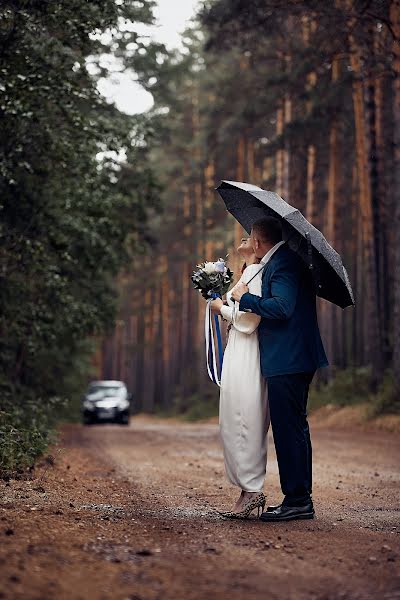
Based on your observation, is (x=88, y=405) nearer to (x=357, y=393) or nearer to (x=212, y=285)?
(x=357, y=393)

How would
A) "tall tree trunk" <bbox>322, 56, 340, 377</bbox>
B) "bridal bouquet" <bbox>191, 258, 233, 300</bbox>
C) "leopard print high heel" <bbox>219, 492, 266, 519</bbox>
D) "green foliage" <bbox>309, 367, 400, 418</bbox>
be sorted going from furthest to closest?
"tall tree trunk" <bbox>322, 56, 340, 377</bbox> < "green foliage" <bbox>309, 367, 400, 418</bbox> < "bridal bouquet" <bbox>191, 258, 233, 300</bbox> < "leopard print high heel" <bbox>219, 492, 266, 519</bbox>

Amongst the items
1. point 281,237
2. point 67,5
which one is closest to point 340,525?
point 281,237

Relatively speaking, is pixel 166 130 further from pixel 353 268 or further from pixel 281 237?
pixel 281 237

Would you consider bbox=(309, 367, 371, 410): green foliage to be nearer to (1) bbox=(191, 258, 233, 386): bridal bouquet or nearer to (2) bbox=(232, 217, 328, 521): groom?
(1) bbox=(191, 258, 233, 386): bridal bouquet

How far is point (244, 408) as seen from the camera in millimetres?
6762

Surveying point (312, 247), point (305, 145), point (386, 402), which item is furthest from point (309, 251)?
point (305, 145)

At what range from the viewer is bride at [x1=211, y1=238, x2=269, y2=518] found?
22.0ft

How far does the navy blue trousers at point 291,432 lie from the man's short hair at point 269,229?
3.85 ft

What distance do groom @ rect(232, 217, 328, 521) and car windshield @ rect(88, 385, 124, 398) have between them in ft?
83.7

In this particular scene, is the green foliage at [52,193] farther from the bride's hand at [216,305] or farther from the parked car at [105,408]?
the parked car at [105,408]

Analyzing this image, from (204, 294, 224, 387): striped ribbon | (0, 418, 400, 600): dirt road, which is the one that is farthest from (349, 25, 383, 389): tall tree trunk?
(204, 294, 224, 387): striped ribbon

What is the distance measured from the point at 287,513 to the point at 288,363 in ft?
3.95

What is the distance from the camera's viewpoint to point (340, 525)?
21.3ft

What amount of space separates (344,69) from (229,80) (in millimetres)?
6763
